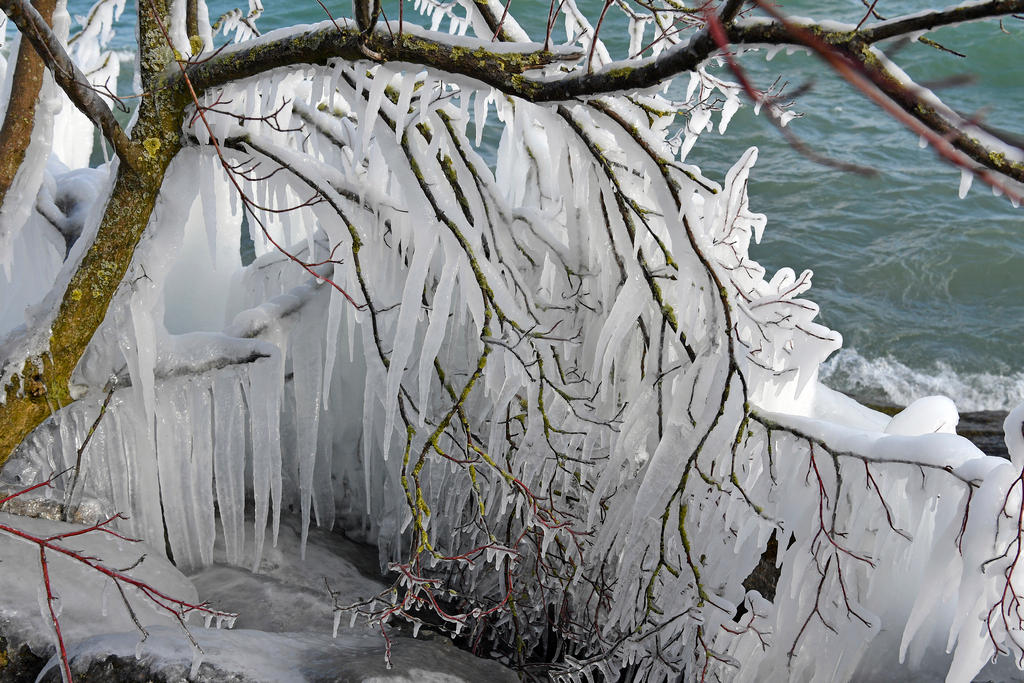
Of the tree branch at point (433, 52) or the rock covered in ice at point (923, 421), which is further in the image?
the rock covered in ice at point (923, 421)

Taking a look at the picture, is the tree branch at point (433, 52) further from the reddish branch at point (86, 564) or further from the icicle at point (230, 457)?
the icicle at point (230, 457)

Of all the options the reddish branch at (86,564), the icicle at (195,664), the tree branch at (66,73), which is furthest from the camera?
the icicle at (195,664)

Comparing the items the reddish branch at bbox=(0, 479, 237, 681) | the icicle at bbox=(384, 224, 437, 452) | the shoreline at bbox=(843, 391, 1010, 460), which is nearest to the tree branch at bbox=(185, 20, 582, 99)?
the icicle at bbox=(384, 224, 437, 452)

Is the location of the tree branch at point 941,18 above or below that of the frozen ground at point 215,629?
above

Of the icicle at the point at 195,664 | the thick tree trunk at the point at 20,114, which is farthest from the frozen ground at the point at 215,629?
the thick tree trunk at the point at 20,114

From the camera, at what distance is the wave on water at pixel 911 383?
7.17 meters

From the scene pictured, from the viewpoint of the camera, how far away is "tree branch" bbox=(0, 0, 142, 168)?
7.77 feet

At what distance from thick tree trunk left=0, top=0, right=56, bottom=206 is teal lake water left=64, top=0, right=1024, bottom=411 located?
5503 millimetres

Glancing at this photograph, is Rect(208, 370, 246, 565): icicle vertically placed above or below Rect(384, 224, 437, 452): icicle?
below

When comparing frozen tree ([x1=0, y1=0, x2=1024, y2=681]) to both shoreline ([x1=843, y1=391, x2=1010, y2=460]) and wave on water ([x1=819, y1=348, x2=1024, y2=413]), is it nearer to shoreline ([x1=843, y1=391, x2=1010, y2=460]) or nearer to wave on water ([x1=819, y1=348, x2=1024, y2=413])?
shoreline ([x1=843, y1=391, x2=1010, y2=460])

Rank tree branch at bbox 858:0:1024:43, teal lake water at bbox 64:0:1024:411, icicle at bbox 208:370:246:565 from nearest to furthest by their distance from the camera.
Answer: tree branch at bbox 858:0:1024:43, icicle at bbox 208:370:246:565, teal lake water at bbox 64:0:1024:411

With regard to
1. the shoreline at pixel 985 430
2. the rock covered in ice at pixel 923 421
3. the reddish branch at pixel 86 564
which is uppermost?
the rock covered in ice at pixel 923 421

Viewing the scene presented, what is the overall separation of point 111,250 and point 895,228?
26.2 feet

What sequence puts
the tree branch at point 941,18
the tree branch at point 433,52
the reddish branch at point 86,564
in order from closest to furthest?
the tree branch at point 941,18
the reddish branch at point 86,564
the tree branch at point 433,52
